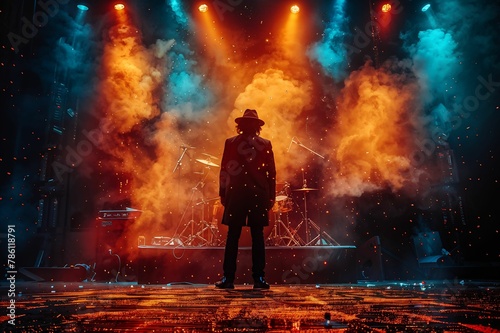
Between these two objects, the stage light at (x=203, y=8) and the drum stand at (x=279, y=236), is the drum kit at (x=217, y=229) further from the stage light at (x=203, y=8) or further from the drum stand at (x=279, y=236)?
the stage light at (x=203, y=8)

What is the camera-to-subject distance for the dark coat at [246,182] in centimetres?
434

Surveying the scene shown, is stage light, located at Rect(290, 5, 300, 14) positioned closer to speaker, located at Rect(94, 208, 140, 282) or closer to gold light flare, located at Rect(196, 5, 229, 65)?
gold light flare, located at Rect(196, 5, 229, 65)

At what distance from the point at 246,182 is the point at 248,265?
8.25ft

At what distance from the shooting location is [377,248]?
7398 mm

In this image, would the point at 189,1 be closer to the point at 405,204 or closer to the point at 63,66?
the point at 63,66

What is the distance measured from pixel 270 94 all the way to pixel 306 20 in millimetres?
2519

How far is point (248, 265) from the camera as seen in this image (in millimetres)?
6309

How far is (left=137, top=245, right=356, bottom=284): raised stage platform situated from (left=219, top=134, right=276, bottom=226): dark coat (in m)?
2.13

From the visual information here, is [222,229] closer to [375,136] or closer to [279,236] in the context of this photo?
[279,236]

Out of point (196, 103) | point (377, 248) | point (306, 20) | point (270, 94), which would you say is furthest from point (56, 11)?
point (377, 248)

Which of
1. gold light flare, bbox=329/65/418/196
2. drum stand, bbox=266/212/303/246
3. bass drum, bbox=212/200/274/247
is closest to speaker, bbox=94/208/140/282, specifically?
bass drum, bbox=212/200/274/247

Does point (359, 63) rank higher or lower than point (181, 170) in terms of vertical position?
higher

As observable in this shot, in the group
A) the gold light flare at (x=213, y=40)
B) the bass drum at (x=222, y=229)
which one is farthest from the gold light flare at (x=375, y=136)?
the gold light flare at (x=213, y=40)

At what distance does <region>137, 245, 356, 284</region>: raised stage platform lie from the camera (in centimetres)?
624
